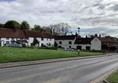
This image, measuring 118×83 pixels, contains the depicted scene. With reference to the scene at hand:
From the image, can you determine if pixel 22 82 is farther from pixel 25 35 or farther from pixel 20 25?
pixel 20 25

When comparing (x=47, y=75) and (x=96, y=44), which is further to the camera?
(x=96, y=44)

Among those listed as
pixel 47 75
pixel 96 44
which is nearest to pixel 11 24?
pixel 96 44

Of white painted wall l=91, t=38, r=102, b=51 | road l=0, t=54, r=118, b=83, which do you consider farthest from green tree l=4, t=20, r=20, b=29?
road l=0, t=54, r=118, b=83

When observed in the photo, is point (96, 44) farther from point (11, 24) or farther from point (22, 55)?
point (22, 55)

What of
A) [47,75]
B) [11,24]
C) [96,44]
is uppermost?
[11,24]

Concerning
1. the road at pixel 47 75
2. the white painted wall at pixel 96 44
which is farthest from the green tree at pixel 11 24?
the road at pixel 47 75

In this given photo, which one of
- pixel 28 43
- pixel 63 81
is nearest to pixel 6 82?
pixel 63 81

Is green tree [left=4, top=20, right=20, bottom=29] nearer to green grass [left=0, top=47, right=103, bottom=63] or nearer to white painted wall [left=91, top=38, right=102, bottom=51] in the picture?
white painted wall [left=91, top=38, right=102, bottom=51]

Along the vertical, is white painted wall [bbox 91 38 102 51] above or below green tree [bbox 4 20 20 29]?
below

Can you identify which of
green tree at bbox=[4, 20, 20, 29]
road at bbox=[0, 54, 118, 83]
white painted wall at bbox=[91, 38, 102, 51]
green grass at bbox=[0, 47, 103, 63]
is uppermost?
green tree at bbox=[4, 20, 20, 29]

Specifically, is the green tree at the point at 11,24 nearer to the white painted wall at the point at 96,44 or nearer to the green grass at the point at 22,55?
the white painted wall at the point at 96,44

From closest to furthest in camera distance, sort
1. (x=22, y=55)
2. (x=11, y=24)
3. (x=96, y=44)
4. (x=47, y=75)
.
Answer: (x=47, y=75) → (x=22, y=55) → (x=96, y=44) → (x=11, y=24)

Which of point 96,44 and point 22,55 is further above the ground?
point 96,44

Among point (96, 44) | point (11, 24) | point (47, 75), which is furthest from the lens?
point (11, 24)
